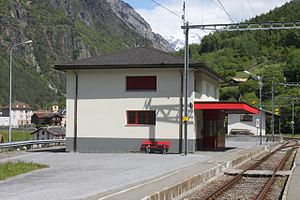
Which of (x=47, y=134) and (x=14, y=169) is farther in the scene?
(x=47, y=134)

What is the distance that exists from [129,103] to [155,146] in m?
3.43

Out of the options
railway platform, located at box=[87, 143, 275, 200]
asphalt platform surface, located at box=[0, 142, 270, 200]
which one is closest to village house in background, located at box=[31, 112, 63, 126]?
asphalt platform surface, located at box=[0, 142, 270, 200]

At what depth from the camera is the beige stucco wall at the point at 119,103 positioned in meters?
35.2

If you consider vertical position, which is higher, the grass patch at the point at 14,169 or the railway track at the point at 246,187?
the grass patch at the point at 14,169

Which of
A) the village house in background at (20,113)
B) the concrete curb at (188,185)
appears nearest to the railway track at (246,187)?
the concrete curb at (188,185)

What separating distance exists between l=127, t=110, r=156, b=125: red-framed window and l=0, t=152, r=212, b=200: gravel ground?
20.6 feet

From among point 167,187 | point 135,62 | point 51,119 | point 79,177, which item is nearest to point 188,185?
point 167,187

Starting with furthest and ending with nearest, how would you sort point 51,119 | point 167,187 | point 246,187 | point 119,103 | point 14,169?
point 51,119 → point 119,103 → point 14,169 → point 246,187 → point 167,187

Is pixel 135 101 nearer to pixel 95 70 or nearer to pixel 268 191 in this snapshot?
pixel 95 70

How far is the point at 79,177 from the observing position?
20.2 metres

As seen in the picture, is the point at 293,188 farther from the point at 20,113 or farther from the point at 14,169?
the point at 20,113

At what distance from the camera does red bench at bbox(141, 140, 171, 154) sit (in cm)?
3450

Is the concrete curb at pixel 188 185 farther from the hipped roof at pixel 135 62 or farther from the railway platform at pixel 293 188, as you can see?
→ the hipped roof at pixel 135 62

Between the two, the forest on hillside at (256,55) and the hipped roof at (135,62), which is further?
the forest on hillside at (256,55)
